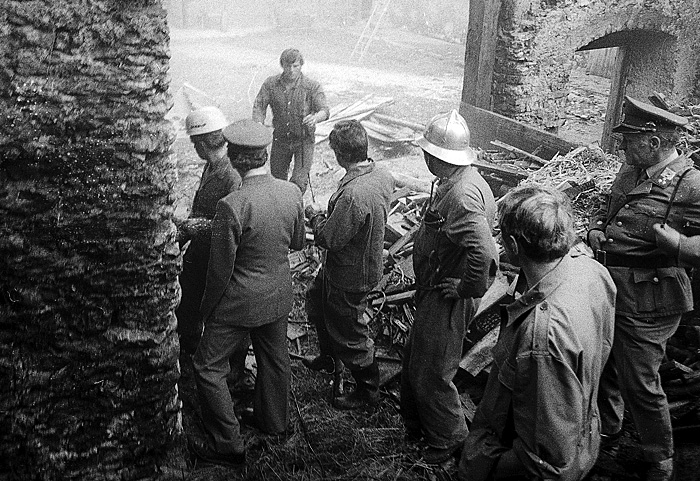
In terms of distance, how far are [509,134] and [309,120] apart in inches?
117

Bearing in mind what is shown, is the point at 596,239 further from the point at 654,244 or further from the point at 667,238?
the point at 667,238

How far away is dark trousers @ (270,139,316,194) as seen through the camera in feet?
27.1

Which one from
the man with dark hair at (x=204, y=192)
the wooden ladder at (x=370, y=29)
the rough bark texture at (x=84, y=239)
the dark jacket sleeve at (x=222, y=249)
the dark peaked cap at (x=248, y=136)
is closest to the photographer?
the rough bark texture at (x=84, y=239)

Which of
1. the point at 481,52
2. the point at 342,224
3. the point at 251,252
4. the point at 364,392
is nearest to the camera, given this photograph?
the point at 251,252

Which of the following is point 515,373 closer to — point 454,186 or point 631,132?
point 454,186

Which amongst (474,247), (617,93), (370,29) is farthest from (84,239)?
(370,29)

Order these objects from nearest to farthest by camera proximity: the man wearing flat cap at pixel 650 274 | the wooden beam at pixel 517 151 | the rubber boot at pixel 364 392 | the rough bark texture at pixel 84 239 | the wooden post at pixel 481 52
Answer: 1. the rough bark texture at pixel 84 239
2. the man wearing flat cap at pixel 650 274
3. the rubber boot at pixel 364 392
4. the wooden beam at pixel 517 151
5. the wooden post at pixel 481 52

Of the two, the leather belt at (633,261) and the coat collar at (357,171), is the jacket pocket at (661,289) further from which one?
the coat collar at (357,171)

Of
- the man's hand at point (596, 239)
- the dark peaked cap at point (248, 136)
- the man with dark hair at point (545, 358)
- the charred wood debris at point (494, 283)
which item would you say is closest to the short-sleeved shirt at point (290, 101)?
the charred wood debris at point (494, 283)

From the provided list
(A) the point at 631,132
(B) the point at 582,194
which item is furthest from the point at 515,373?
(B) the point at 582,194

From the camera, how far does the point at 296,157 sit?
8344mm

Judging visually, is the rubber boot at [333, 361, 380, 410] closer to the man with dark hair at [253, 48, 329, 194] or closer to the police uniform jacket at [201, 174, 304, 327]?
the police uniform jacket at [201, 174, 304, 327]

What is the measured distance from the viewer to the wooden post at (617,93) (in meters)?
10.1

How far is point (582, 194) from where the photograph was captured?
6.57 metres
